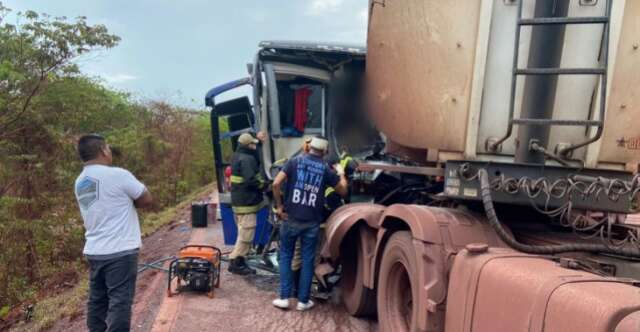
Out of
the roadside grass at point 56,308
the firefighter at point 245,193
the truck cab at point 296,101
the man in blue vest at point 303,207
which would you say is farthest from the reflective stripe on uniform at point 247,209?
the roadside grass at point 56,308

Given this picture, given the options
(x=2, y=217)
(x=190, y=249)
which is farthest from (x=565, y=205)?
(x=2, y=217)

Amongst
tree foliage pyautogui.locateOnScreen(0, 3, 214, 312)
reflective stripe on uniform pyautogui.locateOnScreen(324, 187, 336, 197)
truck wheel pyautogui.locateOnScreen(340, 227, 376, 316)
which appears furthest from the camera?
tree foliage pyautogui.locateOnScreen(0, 3, 214, 312)

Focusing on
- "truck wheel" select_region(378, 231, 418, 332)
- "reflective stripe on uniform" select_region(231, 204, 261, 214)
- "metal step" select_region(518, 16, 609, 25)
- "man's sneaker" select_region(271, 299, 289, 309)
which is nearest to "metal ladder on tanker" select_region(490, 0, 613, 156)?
"metal step" select_region(518, 16, 609, 25)

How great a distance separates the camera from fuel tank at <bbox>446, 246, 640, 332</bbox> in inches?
74.5

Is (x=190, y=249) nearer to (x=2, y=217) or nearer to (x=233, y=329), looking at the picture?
(x=233, y=329)

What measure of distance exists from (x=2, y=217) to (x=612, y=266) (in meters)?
9.16

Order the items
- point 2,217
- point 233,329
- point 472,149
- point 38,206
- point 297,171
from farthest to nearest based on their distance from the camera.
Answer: point 38,206 → point 2,217 → point 297,171 → point 233,329 → point 472,149

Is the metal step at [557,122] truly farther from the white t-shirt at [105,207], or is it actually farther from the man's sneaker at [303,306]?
the man's sneaker at [303,306]

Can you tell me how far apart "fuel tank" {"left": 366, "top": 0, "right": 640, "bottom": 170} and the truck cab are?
82.0 inches

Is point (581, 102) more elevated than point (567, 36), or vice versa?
point (567, 36)

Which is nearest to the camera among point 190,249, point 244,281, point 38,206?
point 190,249

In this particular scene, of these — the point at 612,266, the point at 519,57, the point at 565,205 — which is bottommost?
the point at 612,266

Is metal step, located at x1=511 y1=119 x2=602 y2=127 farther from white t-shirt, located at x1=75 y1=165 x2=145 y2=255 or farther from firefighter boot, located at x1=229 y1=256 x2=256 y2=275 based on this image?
firefighter boot, located at x1=229 y1=256 x2=256 y2=275

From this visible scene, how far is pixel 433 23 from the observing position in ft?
11.1
